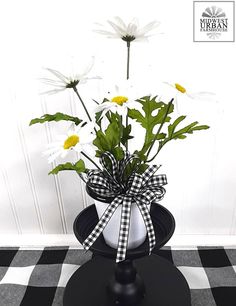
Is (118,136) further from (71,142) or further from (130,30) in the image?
(130,30)

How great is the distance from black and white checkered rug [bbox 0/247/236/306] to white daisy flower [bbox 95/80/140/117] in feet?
2.04

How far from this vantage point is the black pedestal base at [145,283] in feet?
2.78

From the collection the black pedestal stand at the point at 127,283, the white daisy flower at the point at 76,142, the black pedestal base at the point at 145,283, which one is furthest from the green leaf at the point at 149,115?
the black pedestal base at the point at 145,283

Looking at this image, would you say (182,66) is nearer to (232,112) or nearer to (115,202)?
(232,112)

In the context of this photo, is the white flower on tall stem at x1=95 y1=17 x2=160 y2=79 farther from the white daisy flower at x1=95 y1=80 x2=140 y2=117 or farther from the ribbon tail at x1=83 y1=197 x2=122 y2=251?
the ribbon tail at x1=83 y1=197 x2=122 y2=251

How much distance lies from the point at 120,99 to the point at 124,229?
28 centimetres

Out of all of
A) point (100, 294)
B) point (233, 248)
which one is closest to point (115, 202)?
point (100, 294)

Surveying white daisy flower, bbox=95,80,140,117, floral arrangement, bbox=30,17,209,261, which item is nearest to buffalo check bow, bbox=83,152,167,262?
floral arrangement, bbox=30,17,209,261

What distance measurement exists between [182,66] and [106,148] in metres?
0.35

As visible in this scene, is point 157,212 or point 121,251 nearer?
point 121,251

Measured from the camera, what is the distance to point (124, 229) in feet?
2.20

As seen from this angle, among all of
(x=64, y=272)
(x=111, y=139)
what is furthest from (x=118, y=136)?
(x=64, y=272)

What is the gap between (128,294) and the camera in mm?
836

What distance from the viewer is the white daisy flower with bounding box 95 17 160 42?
24.9 inches
